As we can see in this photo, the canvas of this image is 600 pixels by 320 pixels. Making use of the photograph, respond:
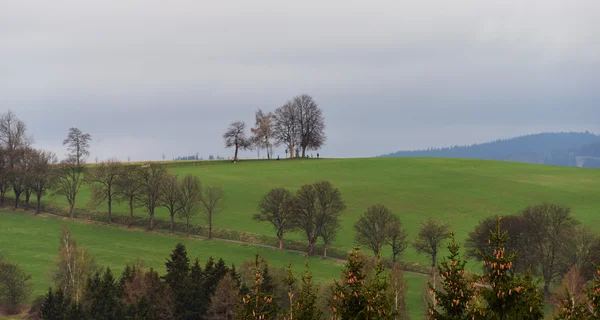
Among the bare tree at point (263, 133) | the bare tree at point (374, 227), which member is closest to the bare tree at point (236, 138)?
the bare tree at point (263, 133)

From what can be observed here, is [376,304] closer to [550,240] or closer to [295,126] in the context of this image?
[550,240]

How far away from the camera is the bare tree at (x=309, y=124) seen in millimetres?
150750

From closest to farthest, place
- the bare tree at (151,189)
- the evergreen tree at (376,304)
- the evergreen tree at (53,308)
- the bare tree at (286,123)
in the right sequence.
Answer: the evergreen tree at (376,304), the evergreen tree at (53,308), the bare tree at (151,189), the bare tree at (286,123)

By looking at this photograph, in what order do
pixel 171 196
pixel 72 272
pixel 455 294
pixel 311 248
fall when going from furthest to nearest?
pixel 171 196
pixel 311 248
pixel 72 272
pixel 455 294

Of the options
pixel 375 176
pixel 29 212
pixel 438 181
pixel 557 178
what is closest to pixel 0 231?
pixel 29 212

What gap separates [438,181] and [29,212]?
76.4 metres

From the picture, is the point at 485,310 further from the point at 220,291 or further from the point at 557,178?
the point at 557,178

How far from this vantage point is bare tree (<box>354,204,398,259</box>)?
2729 inches

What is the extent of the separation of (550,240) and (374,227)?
2038 cm

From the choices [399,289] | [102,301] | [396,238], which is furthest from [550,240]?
[102,301]

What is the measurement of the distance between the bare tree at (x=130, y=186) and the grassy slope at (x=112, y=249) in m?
5.90

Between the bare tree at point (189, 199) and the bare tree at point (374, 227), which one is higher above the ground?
the bare tree at point (189, 199)

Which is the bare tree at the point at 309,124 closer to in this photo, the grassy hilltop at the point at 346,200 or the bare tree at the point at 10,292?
the grassy hilltop at the point at 346,200

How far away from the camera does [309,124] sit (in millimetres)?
150625
